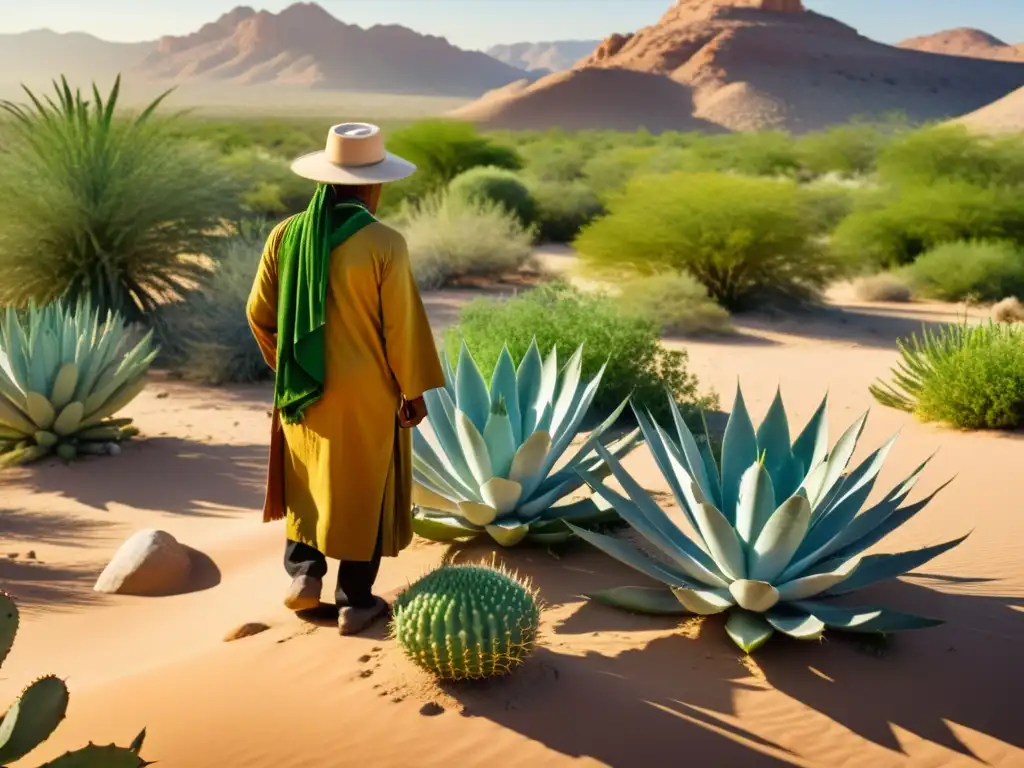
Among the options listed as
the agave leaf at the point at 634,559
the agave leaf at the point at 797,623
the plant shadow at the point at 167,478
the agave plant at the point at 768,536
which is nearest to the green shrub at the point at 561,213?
the plant shadow at the point at 167,478

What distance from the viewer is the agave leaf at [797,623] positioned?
13.0 feet

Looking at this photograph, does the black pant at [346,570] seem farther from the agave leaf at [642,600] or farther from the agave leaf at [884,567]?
the agave leaf at [884,567]

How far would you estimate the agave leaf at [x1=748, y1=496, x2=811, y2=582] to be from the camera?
4.11 metres

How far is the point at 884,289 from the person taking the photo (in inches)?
641

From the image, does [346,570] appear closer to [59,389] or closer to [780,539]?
[780,539]

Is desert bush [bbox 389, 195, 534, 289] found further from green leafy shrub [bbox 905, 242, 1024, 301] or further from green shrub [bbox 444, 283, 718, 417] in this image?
Result: green shrub [bbox 444, 283, 718, 417]

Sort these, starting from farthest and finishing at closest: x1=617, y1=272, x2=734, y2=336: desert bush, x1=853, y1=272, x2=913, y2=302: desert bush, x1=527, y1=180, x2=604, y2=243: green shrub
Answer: x1=527, y1=180, x2=604, y2=243: green shrub, x1=853, y1=272, x2=913, y2=302: desert bush, x1=617, y1=272, x2=734, y2=336: desert bush

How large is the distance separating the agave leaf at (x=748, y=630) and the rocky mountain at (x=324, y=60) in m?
177

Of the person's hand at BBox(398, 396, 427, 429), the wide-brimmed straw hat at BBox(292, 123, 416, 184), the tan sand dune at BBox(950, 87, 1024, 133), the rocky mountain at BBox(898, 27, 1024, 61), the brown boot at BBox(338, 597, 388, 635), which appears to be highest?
the rocky mountain at BBox(898, 27, 1024, 61)

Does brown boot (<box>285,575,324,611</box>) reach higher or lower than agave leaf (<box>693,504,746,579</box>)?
lower

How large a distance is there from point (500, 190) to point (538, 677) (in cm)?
1876

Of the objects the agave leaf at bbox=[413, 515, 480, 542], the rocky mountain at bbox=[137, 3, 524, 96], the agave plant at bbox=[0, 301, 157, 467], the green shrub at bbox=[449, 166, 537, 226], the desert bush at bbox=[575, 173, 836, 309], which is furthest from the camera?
the rocky mountain at bbox=[137, 3, 524, 96]

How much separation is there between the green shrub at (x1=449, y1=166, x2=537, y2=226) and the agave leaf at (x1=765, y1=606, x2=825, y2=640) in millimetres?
17440

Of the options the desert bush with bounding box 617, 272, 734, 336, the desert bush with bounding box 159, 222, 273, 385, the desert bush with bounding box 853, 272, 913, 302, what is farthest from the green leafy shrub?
the desert bush with bounding box 159, 222, 273, 385
